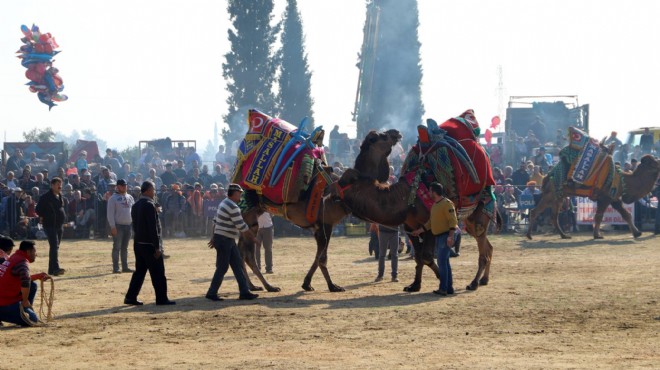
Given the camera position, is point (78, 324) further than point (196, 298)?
No

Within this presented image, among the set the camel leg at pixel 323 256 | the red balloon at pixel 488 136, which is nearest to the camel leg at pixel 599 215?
the red balloon at pixel 488 136

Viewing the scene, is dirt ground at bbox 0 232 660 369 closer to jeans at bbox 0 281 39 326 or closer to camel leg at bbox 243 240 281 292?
jeans at bbox 0 281 39 326

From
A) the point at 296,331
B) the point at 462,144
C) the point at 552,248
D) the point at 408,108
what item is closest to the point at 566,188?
the point at 552,248

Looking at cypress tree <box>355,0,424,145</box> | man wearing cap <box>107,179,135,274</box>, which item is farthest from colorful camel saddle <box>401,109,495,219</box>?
cypress tree <box>355,0,424,145</box>

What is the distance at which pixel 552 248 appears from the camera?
25828 millimetres

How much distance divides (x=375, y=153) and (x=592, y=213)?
17.4 m

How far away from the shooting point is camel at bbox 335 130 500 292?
16.6m

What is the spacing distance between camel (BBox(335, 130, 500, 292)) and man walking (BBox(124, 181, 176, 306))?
3.21m

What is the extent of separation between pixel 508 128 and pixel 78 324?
3441 cm

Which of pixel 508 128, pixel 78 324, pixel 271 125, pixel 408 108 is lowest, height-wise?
pixel 78 324

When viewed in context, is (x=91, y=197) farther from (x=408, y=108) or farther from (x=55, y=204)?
(x=408, y=108)

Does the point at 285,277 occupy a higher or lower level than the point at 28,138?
lower

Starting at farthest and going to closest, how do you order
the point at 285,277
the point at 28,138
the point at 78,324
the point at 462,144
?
1. the point at 28,138
2. the point at 285,277
3. the point at 462,144
4. the point at 78,324

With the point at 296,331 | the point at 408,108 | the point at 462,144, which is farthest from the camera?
the point at 408,108
